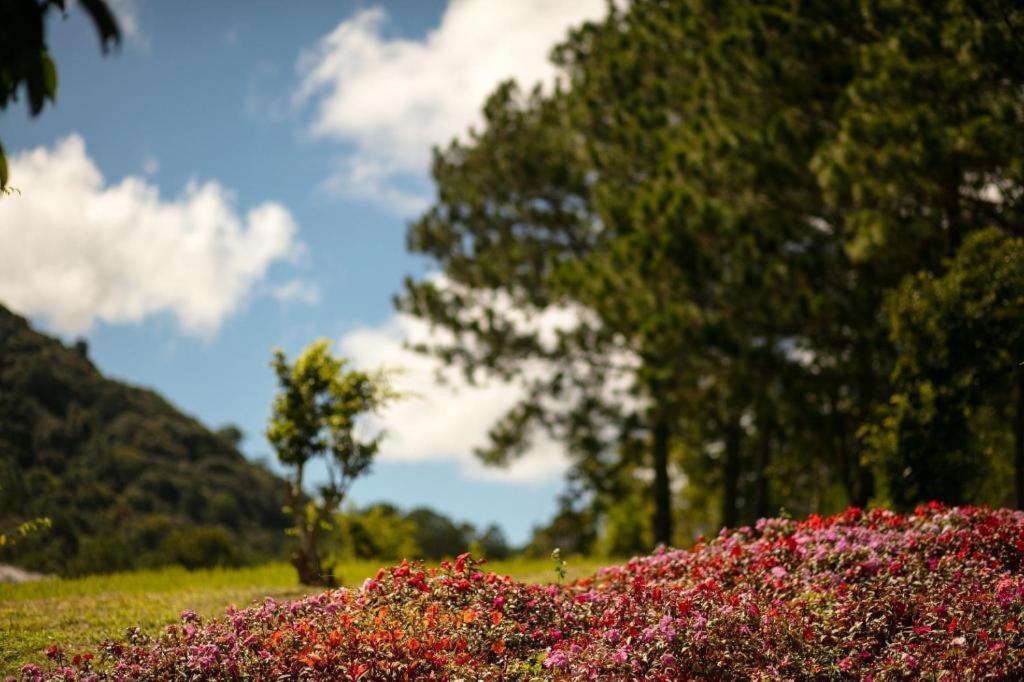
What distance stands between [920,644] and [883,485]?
6579 millimetres

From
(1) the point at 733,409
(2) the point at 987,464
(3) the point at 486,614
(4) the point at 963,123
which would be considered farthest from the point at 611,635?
(1) the point at 733,409

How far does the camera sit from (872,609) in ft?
23.3

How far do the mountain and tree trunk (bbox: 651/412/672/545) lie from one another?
855cm

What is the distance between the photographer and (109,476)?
24.8 m

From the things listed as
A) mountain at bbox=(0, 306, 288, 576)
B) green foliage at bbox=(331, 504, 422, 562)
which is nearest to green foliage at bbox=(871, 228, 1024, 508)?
mountain at bbox=(0, 306, 288, 576)

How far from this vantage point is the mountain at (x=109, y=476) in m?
16.6

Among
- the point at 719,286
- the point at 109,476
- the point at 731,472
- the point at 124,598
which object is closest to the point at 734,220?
the point at 719,286

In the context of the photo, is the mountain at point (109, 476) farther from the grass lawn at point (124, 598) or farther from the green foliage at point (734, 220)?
the green foliage at point (734, 220)

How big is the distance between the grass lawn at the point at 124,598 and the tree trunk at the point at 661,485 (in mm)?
5202

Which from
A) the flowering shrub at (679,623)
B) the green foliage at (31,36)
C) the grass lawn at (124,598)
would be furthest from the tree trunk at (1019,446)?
the green foliage at (31,36)

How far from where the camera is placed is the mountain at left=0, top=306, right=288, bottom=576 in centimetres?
1661

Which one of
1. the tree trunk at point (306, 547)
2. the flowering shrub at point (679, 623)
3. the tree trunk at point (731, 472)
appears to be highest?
the tree trunk at point (731, 472)

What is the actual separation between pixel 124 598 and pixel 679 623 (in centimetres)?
710

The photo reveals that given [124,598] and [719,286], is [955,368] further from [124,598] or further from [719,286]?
[124,598]
